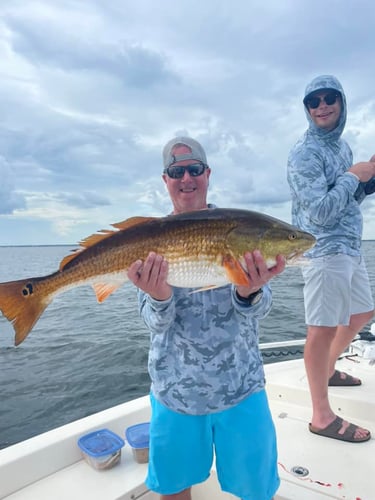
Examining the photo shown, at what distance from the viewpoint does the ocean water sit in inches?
288

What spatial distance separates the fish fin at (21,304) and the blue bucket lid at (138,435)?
64.7 inches

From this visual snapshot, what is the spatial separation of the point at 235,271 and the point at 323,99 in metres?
2.26

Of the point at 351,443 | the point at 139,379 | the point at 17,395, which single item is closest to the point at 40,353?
the point at 17,395

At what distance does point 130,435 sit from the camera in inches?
142

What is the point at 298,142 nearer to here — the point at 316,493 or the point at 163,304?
the point at 163,304

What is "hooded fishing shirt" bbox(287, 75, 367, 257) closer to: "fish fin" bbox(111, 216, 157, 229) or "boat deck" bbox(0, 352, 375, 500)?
"fish fin" bbox(111, 216, 157, 229)

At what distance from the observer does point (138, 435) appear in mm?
3619

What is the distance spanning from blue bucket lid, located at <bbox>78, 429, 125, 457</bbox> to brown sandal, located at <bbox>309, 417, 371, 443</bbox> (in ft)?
6.22

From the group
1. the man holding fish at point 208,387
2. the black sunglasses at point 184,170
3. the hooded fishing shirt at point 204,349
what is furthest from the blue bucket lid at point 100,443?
the black sunglasses at point 184,170

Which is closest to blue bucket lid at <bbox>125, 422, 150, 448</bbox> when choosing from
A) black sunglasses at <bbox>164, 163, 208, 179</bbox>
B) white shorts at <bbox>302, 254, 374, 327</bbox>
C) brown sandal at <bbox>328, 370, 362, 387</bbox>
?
white shorts at <bbox>302, 254, 374, 327</bbox>

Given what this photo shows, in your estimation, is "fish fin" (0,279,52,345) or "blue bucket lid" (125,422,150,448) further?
"blue bucket lid" (125,422,150,448)

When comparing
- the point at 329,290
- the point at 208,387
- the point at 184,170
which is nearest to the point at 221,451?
the point at 208,387

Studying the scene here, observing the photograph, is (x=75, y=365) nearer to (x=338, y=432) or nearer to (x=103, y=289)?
(x=338, y=432)

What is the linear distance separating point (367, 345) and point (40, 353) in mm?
8563
